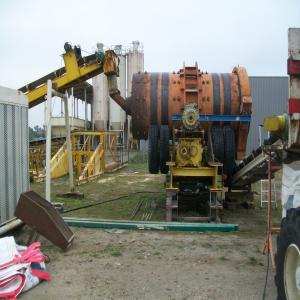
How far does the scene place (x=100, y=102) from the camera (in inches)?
1446

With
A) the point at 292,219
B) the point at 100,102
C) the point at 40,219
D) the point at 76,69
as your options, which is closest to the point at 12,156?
the point at 40,219

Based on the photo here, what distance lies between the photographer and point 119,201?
11.4 metres

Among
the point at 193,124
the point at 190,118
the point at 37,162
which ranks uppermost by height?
the point at 190,118

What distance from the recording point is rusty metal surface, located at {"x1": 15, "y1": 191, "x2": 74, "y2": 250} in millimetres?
5840

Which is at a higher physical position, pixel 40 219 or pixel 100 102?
pixel 100 102

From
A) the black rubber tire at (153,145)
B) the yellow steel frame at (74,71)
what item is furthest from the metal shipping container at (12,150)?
the yellow steel frame at (74,71)

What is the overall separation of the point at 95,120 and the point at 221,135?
28728mm

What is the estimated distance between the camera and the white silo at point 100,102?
36.7 meters

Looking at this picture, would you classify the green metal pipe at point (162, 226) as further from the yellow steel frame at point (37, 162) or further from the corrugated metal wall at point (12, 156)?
the yellow steel frame at point (37, 162)

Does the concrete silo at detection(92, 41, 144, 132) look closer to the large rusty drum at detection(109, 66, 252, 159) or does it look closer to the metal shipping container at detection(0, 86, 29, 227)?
the large rusty drum at detection(109, 66, 252, 159)

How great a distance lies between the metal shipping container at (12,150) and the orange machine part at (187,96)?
3.24 m

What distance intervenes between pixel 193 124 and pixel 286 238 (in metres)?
5.29

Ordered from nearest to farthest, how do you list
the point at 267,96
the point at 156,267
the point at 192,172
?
1. the point at 156,267
2. the point at 192,172
3. the point at 267,96

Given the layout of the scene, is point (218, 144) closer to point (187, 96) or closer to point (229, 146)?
point (229, 146)
